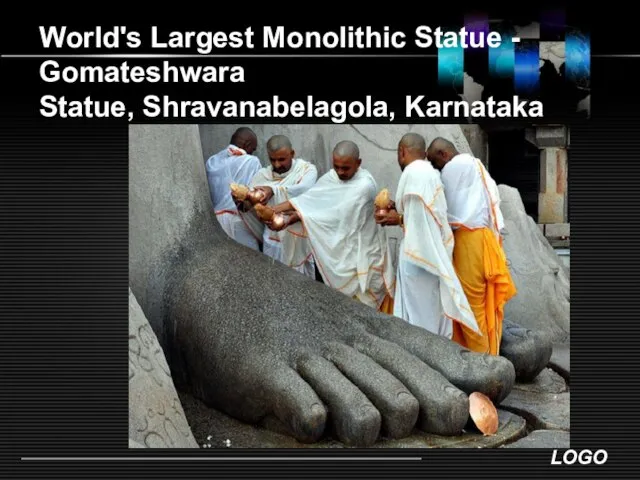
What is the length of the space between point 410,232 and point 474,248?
0.41 m

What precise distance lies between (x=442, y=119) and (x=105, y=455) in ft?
6.31

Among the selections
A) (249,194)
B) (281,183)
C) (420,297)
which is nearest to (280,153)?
(281,183)

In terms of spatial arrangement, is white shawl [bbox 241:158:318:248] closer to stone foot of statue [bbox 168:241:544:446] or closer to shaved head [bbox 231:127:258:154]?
shaved head [bbox 231:127:258:154]

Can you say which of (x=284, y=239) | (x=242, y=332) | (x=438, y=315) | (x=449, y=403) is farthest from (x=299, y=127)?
(x=449, y=403)

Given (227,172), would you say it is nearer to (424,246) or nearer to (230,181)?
(230,181)

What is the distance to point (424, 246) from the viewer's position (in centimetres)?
619

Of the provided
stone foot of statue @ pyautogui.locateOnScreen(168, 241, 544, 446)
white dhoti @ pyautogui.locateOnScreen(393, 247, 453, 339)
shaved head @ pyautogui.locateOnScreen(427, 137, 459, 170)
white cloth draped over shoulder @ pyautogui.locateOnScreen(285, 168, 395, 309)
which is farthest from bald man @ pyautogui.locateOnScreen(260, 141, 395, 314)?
stone foot of statue @ pyautogui.locateOnScreen(168, 241, 544, 446)

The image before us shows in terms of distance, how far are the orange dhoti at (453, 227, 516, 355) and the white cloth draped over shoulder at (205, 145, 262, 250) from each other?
3.87ft

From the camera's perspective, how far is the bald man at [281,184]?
668 centimetres

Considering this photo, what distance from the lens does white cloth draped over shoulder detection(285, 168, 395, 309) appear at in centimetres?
645

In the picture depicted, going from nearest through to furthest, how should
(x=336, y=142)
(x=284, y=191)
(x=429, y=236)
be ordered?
(x=429, y=236)
(x=284, y=191)
(x=336, y=142)

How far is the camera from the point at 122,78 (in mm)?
5008

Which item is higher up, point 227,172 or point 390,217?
point 227,172

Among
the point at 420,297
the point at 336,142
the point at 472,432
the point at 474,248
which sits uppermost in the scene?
the point at 336,142
